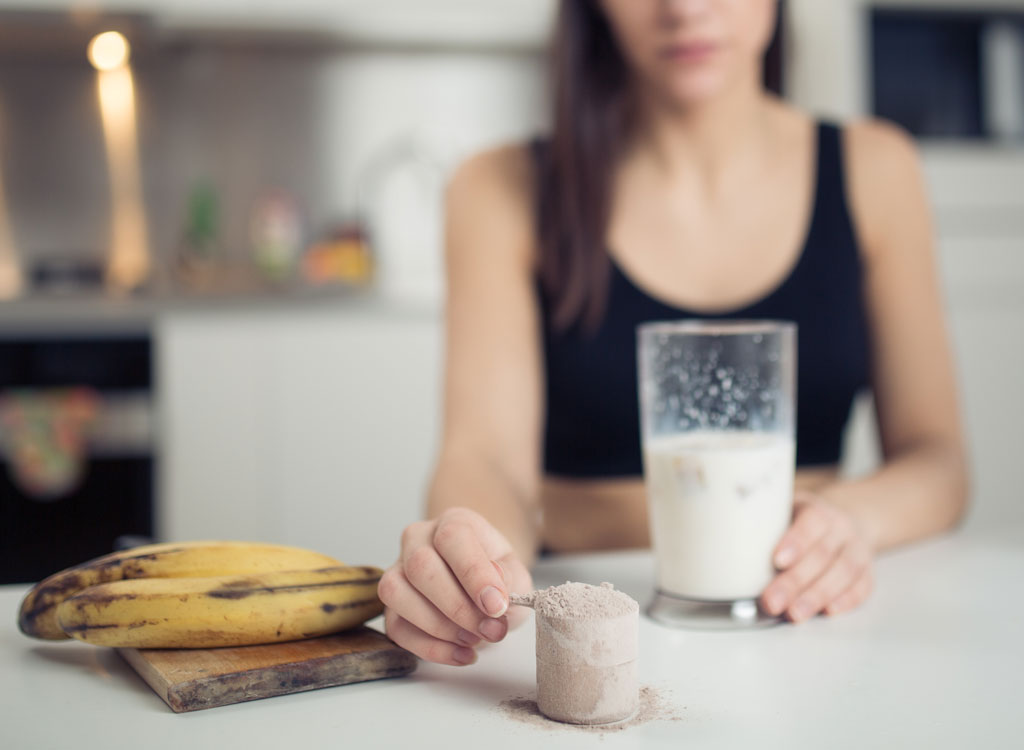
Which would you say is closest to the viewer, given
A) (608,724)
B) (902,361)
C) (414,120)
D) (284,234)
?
(608,724)

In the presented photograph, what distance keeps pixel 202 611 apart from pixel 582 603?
211 mm

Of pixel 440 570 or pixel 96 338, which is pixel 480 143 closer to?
pixel 96 338

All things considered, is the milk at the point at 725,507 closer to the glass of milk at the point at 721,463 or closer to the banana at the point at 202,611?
the glass of milk at the point at 721,463

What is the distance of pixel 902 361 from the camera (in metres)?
1.24

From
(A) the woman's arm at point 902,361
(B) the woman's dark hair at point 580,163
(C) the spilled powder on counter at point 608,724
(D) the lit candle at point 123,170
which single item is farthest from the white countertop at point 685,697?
(D) the lit candle at point 123,170

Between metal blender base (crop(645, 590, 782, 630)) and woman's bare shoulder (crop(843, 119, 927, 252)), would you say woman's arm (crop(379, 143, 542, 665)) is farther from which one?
woman's bare shoulder (crop(843, 119, 927, 252))

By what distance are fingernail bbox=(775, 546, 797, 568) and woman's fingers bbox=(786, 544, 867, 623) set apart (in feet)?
0.07

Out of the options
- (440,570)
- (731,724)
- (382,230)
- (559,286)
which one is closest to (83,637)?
(440,570)

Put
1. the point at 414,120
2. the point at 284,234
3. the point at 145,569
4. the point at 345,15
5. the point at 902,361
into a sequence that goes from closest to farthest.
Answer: the point at 145,569 < the point at 902,361 < the point at 345,15 < the point at 284,234 < the point at 414,120

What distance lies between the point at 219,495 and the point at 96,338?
0.45 meters

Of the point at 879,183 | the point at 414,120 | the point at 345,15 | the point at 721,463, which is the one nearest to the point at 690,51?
the point at 879,183

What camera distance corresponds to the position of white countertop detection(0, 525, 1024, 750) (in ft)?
1.65

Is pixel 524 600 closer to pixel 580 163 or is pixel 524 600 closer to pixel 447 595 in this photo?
pixel 447 595

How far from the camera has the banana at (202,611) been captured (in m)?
0.58
